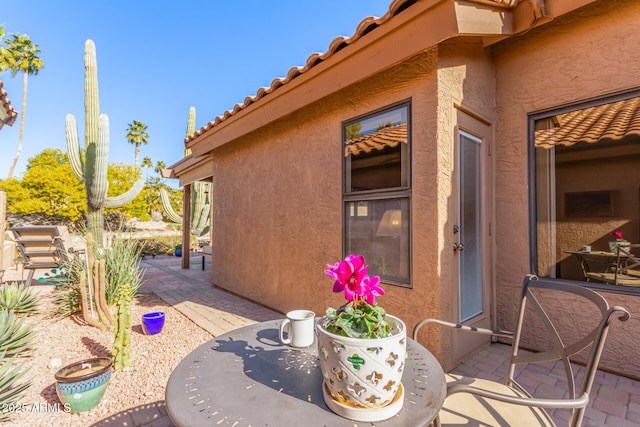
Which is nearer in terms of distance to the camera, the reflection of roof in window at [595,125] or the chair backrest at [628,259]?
the reflection of roof in window at [595,125]

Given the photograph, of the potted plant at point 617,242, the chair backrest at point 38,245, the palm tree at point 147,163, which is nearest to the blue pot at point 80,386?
the chair backrest at point 38,245

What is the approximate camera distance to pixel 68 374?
2.39 meters

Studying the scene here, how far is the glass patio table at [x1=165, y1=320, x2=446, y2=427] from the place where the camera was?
3.15ft

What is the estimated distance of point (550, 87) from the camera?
3.15 meters

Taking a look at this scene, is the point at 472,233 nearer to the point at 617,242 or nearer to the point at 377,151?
the point at 377,151

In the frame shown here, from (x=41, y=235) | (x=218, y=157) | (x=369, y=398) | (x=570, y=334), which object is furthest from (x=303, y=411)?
(x=41, y=235)

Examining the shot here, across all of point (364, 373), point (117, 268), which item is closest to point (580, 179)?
point (364, 373)

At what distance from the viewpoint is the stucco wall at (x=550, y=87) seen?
8.94 ft

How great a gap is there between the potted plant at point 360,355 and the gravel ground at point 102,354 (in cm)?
224

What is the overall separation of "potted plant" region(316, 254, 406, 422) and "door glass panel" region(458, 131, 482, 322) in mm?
2448

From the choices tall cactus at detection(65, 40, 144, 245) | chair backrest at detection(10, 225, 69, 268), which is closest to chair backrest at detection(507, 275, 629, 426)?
chair backrest at detection(10, 225, 69, 268)

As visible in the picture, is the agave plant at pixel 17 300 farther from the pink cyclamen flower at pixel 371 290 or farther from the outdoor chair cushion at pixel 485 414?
the outdoor chair cushion at pixel 485 414

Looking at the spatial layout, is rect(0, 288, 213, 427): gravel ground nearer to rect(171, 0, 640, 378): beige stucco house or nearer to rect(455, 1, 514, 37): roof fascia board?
rect(171, 0, 640, 378): beige stucco house

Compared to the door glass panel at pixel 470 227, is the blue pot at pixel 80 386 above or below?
below
